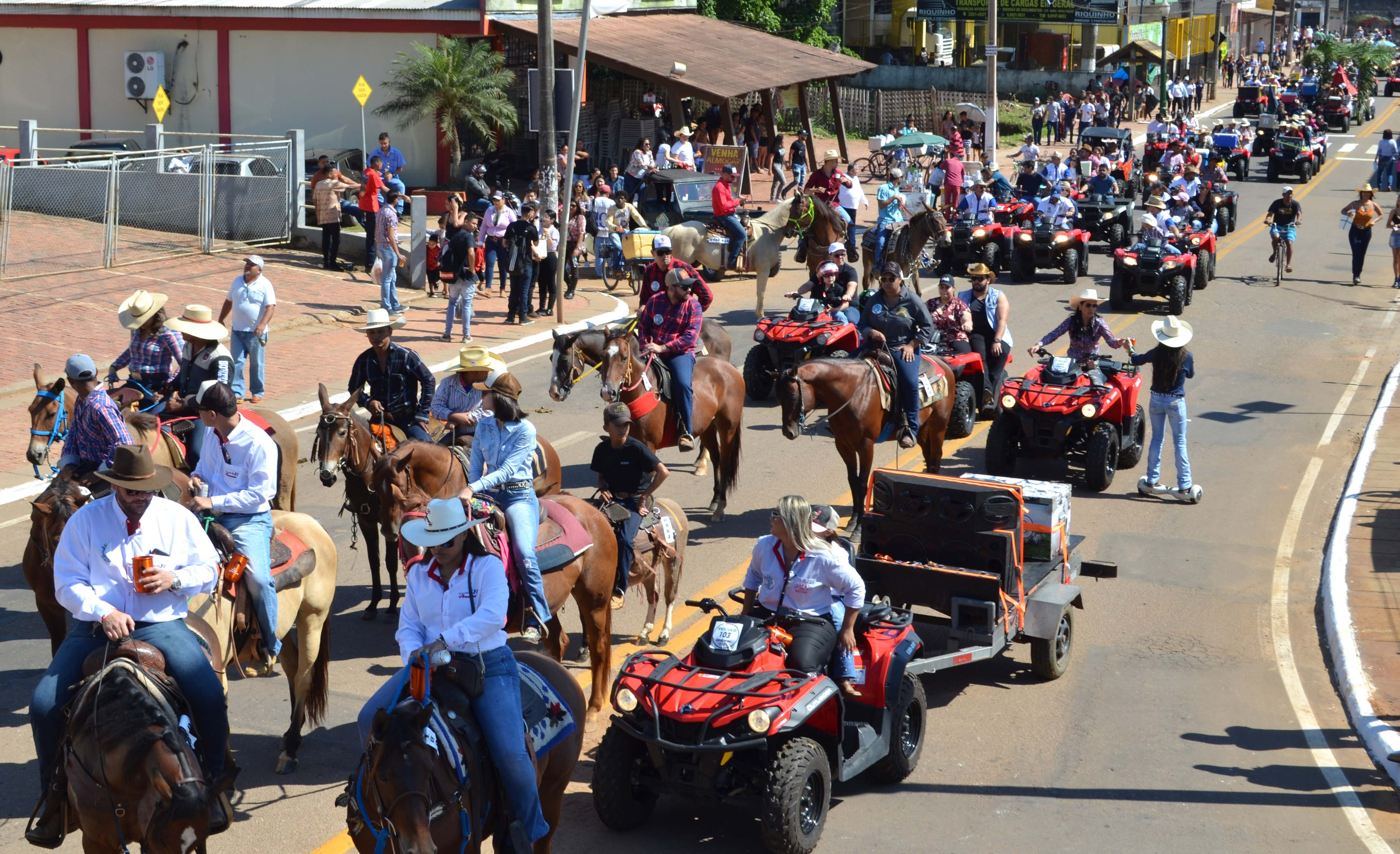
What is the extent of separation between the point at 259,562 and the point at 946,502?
194 inches

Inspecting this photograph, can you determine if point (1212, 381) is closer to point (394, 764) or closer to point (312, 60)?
point (394, 764)

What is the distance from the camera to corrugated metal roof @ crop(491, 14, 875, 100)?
32.5 meters

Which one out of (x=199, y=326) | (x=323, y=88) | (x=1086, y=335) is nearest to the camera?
(x=199, y=326)

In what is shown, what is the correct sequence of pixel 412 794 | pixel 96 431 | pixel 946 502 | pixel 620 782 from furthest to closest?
pixel 946 502 < pixel 96 431 < pixel 620 782 < pixel 412 794

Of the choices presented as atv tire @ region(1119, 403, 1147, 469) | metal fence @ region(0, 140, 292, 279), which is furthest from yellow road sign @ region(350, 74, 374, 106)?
atv tire @ region(1119, 403, 1147, 469)

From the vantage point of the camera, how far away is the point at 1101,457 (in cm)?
1504

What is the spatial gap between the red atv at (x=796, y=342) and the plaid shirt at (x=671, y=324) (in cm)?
332

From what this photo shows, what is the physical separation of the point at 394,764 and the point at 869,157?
40622mm

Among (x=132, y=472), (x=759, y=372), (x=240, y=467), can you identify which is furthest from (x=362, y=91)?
(x=132, y=472)

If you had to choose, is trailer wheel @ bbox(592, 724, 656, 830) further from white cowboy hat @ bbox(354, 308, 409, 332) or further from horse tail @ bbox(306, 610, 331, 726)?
white cowboy hat @ bbox(354, 308, 409, 332)

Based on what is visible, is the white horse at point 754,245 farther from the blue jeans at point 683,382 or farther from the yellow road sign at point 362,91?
the blue jeans at point 683,382

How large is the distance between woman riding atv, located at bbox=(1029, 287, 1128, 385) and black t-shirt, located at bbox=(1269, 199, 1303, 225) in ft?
47.8

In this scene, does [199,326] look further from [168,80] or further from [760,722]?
[168,80]

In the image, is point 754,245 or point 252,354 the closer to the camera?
point 252,354
